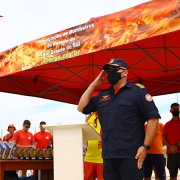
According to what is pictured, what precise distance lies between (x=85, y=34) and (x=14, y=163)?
228 centimetres

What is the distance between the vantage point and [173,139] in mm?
6086

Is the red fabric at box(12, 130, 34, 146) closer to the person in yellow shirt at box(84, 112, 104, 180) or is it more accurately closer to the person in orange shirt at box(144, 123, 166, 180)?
the person in yellow shirt at box(84, 112, 104, 180)

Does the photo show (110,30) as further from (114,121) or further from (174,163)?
(174,163)

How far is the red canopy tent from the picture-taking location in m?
4.60

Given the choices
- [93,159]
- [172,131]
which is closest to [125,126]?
[93,159]

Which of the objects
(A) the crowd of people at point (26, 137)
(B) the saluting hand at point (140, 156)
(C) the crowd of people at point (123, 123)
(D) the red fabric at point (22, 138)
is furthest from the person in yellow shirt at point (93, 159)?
(D) the red fabric at point (22, 138)

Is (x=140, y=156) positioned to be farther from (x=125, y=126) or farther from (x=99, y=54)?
(x=99, y=54)

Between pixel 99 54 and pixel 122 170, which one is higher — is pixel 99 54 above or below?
above

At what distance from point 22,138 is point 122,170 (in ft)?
18.9

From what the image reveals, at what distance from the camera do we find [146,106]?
9.52 feet

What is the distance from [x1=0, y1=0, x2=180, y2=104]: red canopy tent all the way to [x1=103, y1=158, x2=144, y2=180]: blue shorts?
2.15 meters

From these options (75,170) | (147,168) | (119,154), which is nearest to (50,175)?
(147,168)

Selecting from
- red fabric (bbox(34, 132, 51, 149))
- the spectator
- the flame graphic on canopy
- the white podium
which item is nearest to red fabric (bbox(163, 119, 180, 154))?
the spectator

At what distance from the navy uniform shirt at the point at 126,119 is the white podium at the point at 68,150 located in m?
0.31
